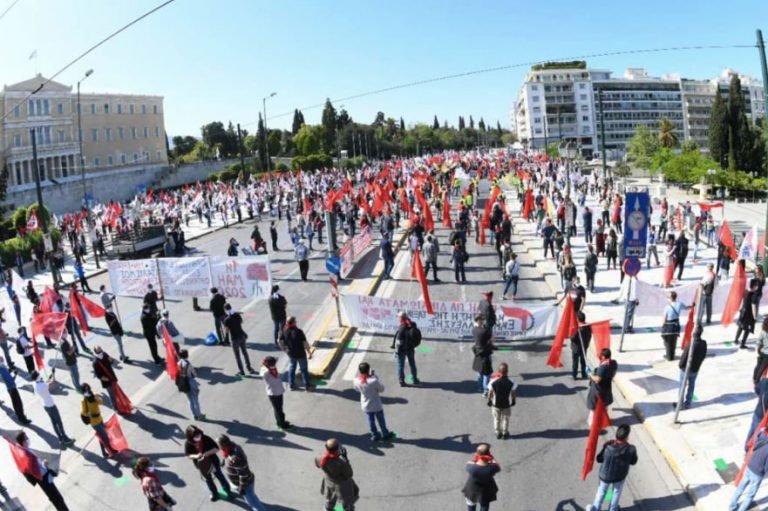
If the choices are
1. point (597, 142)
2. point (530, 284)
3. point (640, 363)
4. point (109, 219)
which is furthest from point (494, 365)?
point (597, 142)

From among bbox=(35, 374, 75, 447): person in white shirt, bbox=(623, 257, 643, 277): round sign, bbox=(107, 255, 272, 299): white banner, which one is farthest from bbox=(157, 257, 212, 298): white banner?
bbox=(623, 257, 643, 277): round sign

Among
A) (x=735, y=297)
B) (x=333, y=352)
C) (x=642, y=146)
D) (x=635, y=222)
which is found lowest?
(x=333, y=352)

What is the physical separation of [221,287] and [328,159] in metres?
73.3

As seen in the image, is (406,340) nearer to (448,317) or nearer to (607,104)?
(448,317)

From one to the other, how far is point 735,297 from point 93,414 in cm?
1282

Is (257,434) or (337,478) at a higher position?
(337,478)

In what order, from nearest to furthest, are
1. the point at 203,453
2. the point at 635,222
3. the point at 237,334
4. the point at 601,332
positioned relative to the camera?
the point at 203,453 → the point at 601,332 → the point at 237,334 → the point at 635,222

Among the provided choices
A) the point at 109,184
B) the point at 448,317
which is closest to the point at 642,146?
the point at 109,184

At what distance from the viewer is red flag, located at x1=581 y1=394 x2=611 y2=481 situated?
27.5 ft

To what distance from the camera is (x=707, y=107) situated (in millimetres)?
187625

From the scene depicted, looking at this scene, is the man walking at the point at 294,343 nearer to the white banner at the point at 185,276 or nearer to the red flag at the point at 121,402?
the red flag at the point at 121,402

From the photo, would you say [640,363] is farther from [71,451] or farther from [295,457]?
[71,451]

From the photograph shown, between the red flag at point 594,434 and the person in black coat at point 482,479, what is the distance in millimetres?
1671

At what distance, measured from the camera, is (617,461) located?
7.39 metres
